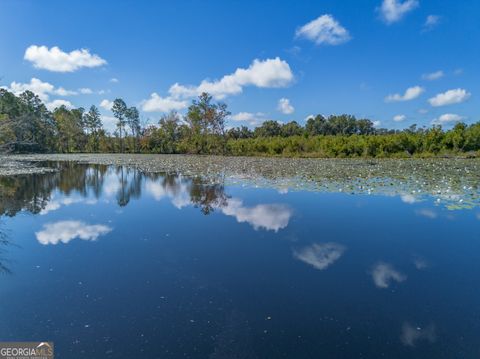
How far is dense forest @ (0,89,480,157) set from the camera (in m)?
28.9

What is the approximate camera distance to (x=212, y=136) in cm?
4262

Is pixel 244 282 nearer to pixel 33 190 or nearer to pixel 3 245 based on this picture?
pixel 3 245

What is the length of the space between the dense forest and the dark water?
21.0m

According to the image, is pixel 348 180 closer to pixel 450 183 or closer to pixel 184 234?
pixel 450 183

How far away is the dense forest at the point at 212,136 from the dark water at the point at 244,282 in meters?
21.0

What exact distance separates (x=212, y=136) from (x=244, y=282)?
3955 centimetres

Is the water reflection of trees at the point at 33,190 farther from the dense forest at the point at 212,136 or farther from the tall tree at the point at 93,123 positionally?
the tall tree at the point at 93,123

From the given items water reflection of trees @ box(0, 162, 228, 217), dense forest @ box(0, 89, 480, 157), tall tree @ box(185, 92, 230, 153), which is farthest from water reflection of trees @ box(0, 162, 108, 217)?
tall tree @ box(185, 92, 230, 153)

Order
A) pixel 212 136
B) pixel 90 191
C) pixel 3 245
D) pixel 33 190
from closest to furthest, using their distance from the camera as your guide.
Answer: pixel 3 245, pixel 33 190, pixel 90 191, pixel 212 136

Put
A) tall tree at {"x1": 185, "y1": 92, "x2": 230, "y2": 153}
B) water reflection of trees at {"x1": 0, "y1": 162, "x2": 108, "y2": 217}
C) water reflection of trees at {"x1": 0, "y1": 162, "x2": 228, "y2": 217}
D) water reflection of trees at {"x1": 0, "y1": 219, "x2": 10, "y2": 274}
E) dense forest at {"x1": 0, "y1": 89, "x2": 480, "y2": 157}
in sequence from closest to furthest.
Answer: water reflection of trees at {"x1": 0, "y1": 219, "x2": 10, "y2": 274}
water reflection of trees at {"x1": 0, "y1": 162, "x2": 108, "y2": 217}
water reflection of trees at {"x1": 0, "y1": 162, "x2": 228, "y2": 217}
dense forest at {"x1": 0, "y1": 89, "x2": 480, "y2": 157}
tall tree at {"x1": 185, "y1": 92, "x2": 230, "y2": 153}

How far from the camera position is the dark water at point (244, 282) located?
278 centimetres

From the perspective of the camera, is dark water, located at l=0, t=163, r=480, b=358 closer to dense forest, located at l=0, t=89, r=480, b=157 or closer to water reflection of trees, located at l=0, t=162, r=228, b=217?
water reflection of trees, located at l=0, t=162, r=228, b=217

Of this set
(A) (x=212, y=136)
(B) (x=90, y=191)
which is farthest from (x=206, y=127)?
(B) (x=90, y=191)

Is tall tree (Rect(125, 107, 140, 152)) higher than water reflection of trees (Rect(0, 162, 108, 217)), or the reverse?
tall tree (Rect(125, 107, 140, 152))
